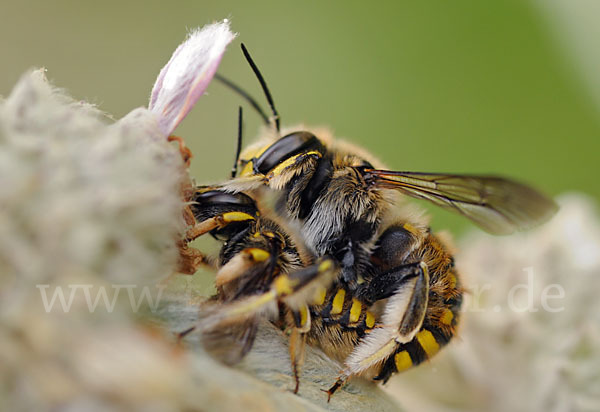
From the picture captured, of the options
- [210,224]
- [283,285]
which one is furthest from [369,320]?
[210,224]

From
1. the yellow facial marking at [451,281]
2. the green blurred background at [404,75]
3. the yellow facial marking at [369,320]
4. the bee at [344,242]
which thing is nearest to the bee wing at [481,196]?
the bee at [344,242]

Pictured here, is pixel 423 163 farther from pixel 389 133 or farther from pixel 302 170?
pixel 302 170

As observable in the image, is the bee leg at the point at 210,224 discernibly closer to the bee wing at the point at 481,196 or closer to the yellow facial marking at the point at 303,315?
the yellow facial marking at the point at 303,315

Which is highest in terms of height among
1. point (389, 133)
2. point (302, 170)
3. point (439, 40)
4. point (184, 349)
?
point (439, 40)

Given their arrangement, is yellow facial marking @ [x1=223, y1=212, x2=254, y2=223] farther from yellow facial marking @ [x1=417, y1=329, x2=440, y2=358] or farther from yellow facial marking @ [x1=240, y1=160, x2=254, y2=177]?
yellow facial marking @ [x1=417, y1=329, x2=440, y2=358]

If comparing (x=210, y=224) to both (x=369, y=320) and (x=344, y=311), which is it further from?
(x=369, y=320)

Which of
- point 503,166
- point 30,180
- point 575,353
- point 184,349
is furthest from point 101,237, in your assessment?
point 503,166

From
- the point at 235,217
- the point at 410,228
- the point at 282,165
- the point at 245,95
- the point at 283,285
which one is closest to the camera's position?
the point at 283,285
